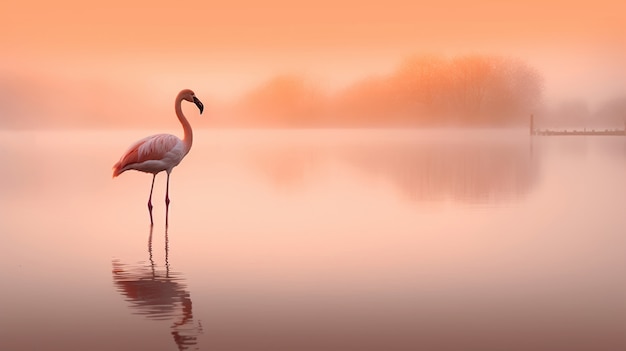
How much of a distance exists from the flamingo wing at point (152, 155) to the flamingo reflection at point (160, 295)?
513cm

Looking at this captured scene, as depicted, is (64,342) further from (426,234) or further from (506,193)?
(506,193)

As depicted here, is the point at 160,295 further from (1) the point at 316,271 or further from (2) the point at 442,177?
(2) the point at 442,177

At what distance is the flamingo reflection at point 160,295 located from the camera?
7.02 metres

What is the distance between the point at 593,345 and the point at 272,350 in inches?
96.0

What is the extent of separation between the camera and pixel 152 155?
15.5 m

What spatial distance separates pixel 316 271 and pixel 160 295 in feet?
7.02

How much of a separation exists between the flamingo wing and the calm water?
3.09 ft


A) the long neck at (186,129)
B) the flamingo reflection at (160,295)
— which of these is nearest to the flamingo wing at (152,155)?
the long neck at (186,129)

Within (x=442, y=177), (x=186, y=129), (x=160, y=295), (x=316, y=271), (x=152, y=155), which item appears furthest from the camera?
(x=442, y=177)

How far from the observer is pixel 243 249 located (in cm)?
1153

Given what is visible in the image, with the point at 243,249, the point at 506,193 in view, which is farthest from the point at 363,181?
the point at 243,249

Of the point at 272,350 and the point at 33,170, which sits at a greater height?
the point at 33,170

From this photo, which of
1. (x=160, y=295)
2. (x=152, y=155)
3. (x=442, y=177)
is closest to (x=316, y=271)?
(x=160, y=295)

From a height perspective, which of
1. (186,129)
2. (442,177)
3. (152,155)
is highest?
(186,129)
